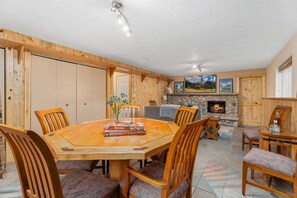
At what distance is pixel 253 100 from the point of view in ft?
18.2

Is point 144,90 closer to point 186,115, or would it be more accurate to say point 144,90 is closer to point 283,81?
point 186,115

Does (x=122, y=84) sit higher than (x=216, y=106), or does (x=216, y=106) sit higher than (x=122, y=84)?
(x=122, y=84)

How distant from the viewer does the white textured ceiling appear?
1.64 meters

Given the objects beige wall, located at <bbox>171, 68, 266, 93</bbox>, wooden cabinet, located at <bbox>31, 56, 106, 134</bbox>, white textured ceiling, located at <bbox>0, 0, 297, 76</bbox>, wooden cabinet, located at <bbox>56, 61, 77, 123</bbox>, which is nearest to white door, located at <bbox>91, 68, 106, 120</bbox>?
wooden cabinet, located at <bbox>31, 56, 106, 134</bbox>

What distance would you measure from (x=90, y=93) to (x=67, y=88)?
0.63 metres

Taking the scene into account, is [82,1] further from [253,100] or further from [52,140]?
[253,100]

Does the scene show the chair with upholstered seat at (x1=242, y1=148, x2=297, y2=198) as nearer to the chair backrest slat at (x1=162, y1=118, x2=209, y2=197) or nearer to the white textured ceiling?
the chair backrest slat at (x1=162, y1=118, x2=209, y2=197)

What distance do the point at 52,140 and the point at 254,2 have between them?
242 centimetres

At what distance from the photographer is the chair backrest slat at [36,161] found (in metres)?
0.68

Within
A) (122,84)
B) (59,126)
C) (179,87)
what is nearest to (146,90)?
(122,84)

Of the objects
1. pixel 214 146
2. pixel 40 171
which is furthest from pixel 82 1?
pixel 214 146

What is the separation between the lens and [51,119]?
1690 millimetres

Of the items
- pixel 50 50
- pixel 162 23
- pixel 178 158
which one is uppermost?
pixel 162 23

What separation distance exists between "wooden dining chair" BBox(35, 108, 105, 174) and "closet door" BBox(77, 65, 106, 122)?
72.8 inches
